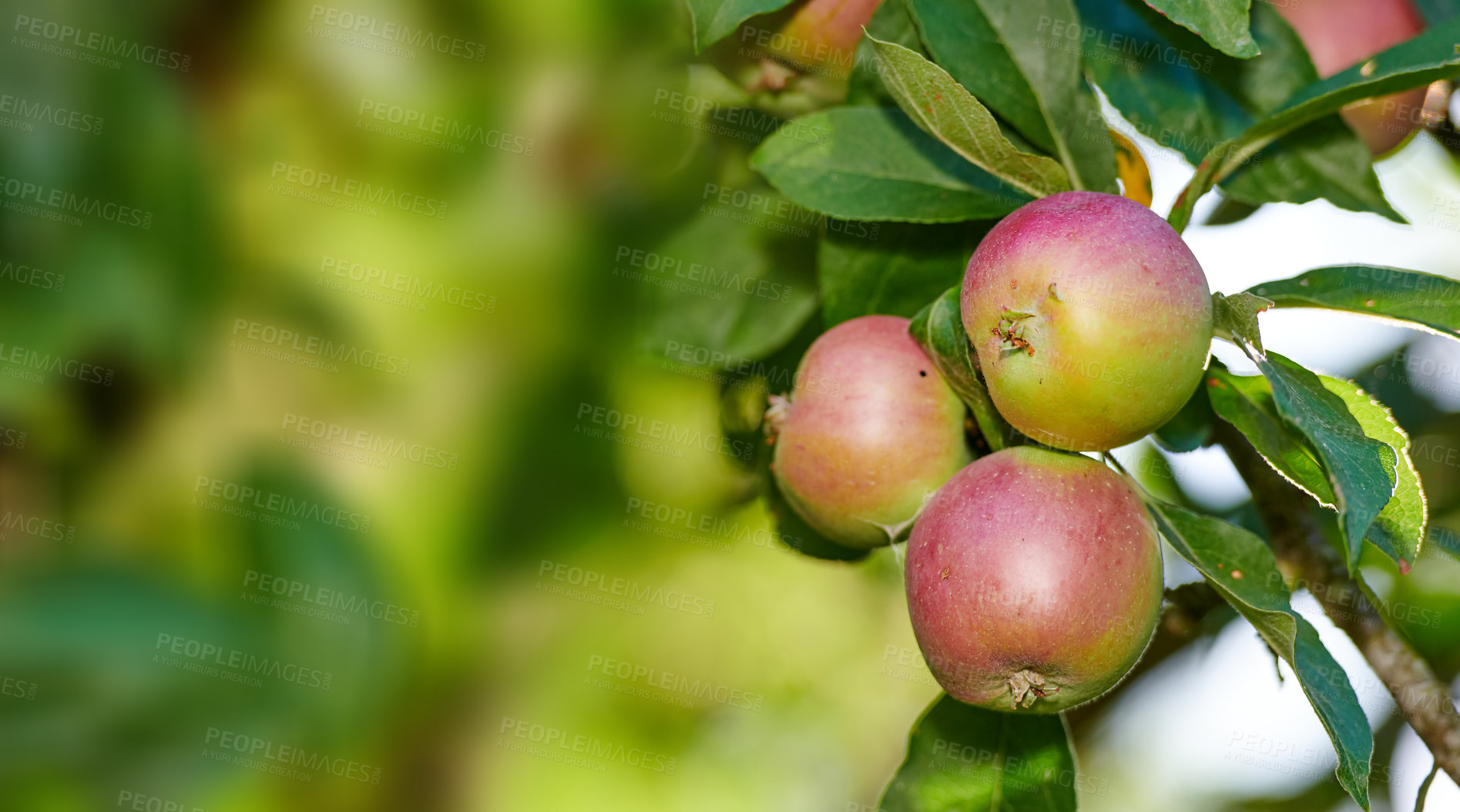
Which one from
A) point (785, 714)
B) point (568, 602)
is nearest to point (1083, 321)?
point (568, 602)

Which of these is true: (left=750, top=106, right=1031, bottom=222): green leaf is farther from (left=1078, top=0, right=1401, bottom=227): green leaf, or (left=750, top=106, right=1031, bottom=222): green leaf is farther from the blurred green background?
the blurred green background

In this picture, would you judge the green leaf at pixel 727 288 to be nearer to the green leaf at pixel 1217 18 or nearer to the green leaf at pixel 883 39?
the green leaf at pixel 883 39

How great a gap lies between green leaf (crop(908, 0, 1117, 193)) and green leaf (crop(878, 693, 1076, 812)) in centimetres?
46

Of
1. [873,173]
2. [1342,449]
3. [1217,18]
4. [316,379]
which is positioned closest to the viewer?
[1342,449]

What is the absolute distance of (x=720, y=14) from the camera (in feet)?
2.34

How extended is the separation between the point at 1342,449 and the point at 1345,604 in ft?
1.27

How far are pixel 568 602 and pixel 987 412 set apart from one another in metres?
1.07

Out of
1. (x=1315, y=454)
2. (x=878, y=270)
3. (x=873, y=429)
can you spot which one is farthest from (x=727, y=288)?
(x=1315, y=454)

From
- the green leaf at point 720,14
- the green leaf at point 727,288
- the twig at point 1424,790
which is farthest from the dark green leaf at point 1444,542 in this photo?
the green leaf at point 720,14

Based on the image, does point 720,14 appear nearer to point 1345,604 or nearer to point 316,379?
point 1345,604

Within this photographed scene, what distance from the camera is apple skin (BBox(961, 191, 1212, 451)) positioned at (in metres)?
0.60

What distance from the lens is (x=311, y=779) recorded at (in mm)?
1452

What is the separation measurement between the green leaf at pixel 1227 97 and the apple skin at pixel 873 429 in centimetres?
28

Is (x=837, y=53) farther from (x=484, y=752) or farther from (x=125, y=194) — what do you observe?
(x=484, y=752)
